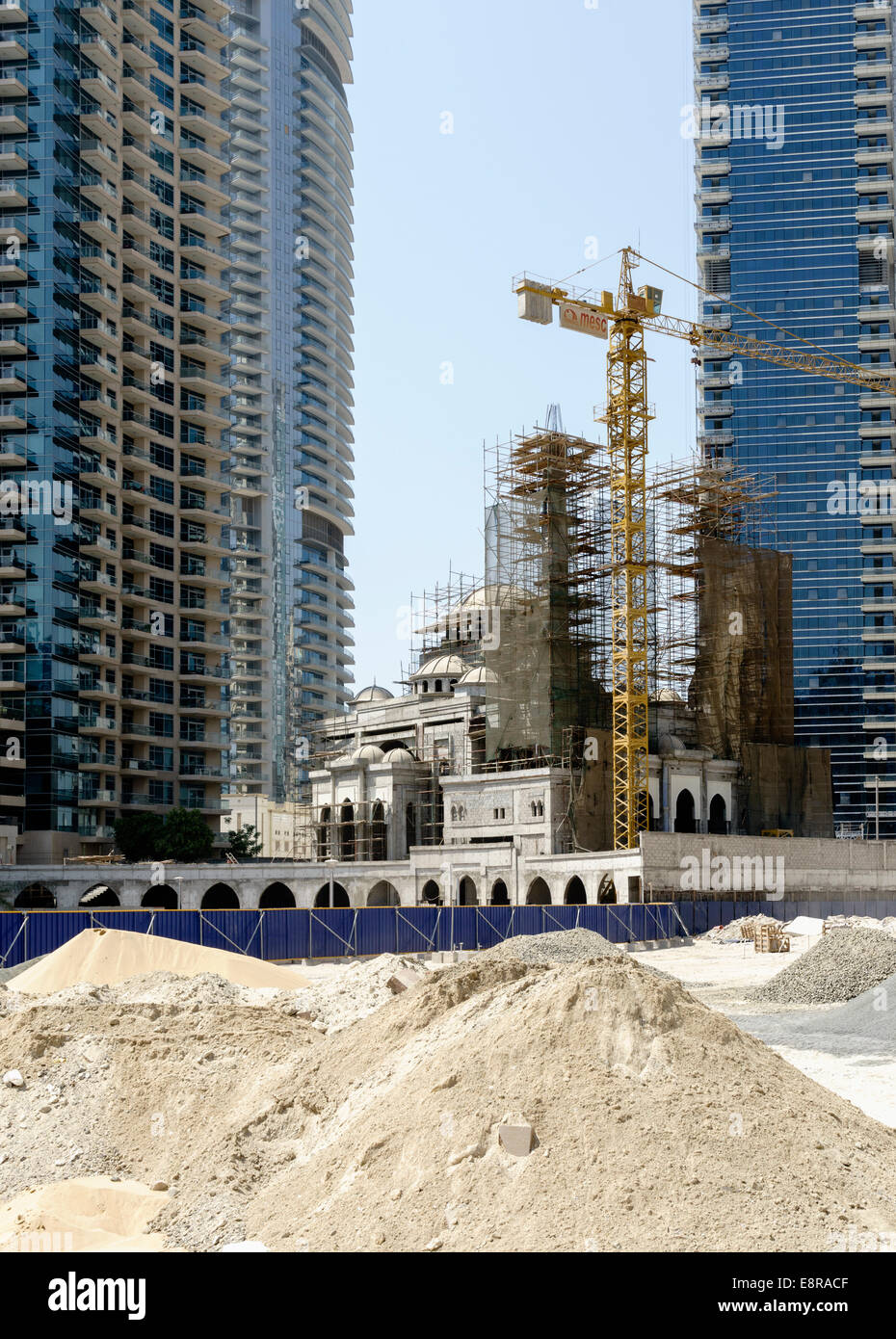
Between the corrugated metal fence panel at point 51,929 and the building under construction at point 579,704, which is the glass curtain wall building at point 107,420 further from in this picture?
the corrugated metal fence panel at point 51,929

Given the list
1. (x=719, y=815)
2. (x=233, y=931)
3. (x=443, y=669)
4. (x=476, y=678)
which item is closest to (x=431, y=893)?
(x=476, y=678)

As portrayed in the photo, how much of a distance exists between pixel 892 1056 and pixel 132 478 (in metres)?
80.4

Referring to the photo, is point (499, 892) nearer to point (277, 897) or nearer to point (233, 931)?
point (277, 897)

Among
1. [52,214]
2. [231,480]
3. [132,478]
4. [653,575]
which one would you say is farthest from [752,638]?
[231,480]

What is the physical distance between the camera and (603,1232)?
13531mm

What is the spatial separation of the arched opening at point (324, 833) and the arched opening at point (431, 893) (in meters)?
14.2

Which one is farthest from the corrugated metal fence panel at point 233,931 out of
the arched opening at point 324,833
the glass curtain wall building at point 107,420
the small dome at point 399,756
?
the arched opening at point 324,833

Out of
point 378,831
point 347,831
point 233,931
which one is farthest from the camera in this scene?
point 347,831

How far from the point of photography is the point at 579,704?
8775cm

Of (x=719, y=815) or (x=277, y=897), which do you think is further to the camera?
(x=719, y=815)

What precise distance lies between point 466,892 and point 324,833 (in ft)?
63.0

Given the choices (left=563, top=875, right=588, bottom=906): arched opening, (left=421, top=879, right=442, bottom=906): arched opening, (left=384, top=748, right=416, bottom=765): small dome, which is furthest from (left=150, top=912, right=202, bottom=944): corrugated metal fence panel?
(left=384, top=748, right=416, bottom=765): small dome

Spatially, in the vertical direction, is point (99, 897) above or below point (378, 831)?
below

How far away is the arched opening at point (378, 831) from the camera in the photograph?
322 feet
